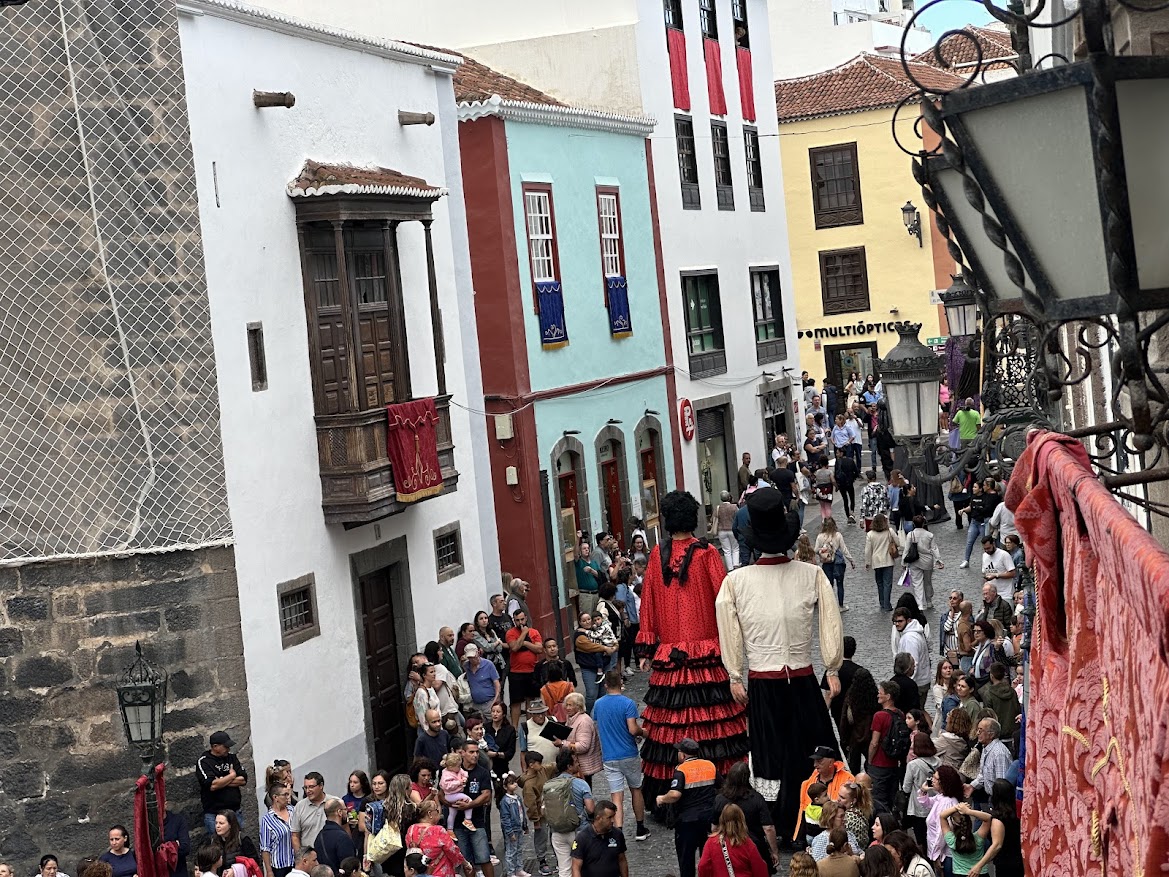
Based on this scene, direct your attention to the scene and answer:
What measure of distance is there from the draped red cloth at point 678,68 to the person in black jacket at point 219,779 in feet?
64.6

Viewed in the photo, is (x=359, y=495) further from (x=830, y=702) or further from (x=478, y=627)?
(x=830, y=702)

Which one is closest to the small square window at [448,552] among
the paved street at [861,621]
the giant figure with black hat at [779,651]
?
the paved street at [861,621]

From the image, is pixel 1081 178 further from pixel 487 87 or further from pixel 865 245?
pixel 865 245

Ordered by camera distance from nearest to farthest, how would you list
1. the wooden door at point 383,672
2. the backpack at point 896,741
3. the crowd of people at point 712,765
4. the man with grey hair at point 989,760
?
1. the crowd of people at point 712,765
2. the man with grey hair at point 989,760
3. the backpack at point 896,741
4. the wooden door at point 383,672

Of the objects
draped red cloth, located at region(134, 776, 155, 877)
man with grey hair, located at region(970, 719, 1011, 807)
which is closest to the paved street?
man with grey hair, located at region(970, 719, 1011, 807)

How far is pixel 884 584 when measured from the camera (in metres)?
24.1

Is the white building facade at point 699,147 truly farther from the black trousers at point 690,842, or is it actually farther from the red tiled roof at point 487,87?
the black trousers at point 690,842

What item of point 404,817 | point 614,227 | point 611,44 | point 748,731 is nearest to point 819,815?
point 748,731

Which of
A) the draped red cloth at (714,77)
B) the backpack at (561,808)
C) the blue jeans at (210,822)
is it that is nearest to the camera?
the backpack at (561,808)

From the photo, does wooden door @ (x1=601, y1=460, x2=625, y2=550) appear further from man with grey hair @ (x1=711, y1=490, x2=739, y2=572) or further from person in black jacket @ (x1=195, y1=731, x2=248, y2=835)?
person in black jacket @ (x1=195, y1=731, x2=248, y2=835)

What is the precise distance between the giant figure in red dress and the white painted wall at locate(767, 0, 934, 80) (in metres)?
40.5

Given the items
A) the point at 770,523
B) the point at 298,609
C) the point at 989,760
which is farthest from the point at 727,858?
the point at 298,609

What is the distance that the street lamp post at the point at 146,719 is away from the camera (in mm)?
15836

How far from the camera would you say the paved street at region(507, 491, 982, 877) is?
1542 centimetres
